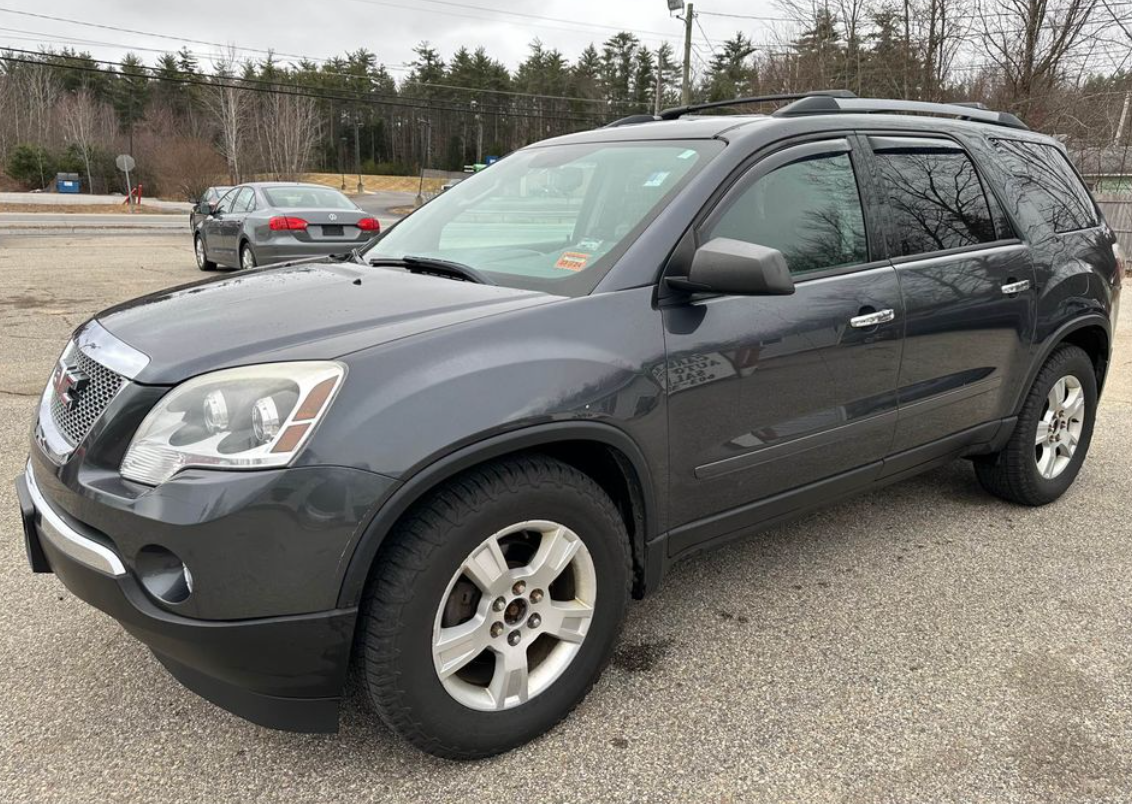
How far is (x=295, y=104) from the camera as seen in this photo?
2347 inches

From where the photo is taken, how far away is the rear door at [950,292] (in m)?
3.10

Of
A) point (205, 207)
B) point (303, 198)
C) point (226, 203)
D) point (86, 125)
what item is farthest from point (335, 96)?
point (303, 198)

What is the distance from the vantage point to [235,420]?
1849mm

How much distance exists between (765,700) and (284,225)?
966 cm

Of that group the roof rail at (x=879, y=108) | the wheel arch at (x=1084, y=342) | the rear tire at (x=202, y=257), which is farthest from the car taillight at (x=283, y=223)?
the wheel arch at (x=1084, y=342)

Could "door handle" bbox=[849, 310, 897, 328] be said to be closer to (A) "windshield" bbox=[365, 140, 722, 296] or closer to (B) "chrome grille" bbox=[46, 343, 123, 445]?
(A) "windshield" bbox=[365, 140, 722, 296]

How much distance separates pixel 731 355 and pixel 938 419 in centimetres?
130

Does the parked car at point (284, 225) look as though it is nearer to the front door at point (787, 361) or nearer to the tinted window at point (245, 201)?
the tinted window at point (245, 201)

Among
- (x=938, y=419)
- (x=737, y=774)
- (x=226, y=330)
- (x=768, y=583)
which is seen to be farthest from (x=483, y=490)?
(x=938, y=419)

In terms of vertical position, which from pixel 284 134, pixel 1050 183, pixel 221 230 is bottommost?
pixel 221 230

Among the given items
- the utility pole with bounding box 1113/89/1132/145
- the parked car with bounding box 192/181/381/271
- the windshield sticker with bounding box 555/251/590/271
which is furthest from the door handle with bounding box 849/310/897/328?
the utility pole with bounding box 1113/89/1132/145

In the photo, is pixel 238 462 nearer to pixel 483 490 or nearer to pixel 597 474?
pixel 483 490

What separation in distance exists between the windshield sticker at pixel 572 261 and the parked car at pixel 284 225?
8142 millimetres

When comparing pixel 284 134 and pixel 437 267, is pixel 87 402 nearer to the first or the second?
pixel 437 267
